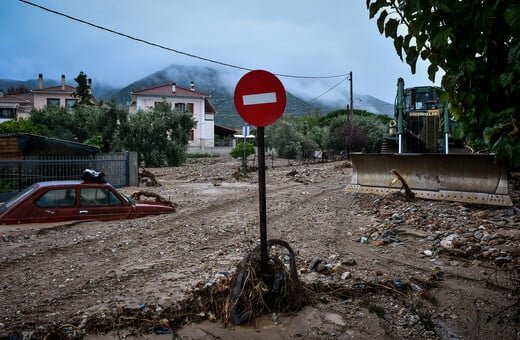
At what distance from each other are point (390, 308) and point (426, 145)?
10.8m

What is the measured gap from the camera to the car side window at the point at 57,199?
8359 mm

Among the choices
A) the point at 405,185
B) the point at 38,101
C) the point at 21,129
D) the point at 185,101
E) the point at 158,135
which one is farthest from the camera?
the point at 38,101

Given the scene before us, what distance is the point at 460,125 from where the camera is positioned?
3.07 meters

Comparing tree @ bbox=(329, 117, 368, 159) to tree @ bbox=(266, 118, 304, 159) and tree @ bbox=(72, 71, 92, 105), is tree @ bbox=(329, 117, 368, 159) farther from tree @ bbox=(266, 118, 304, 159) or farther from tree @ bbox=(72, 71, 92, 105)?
tree @ bbox=(72, 71, 92, 105)

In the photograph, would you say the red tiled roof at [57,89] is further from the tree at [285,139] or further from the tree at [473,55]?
the tree at [473,55]

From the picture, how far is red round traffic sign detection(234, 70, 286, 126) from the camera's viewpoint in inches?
154

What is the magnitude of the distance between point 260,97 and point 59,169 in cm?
1278

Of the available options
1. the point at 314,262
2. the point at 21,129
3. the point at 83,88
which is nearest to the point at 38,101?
the point at 83,88

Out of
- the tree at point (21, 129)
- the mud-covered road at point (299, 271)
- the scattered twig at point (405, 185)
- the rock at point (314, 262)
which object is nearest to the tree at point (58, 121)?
the tree at point (21, 129)

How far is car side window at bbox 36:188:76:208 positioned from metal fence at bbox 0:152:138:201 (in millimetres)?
5675

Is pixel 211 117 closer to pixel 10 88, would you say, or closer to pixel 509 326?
pixel 10 88

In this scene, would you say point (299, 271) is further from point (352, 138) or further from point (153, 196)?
point (352, 138)

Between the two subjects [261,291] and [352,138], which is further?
[352,138]

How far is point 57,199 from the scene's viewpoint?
28.0 feet
